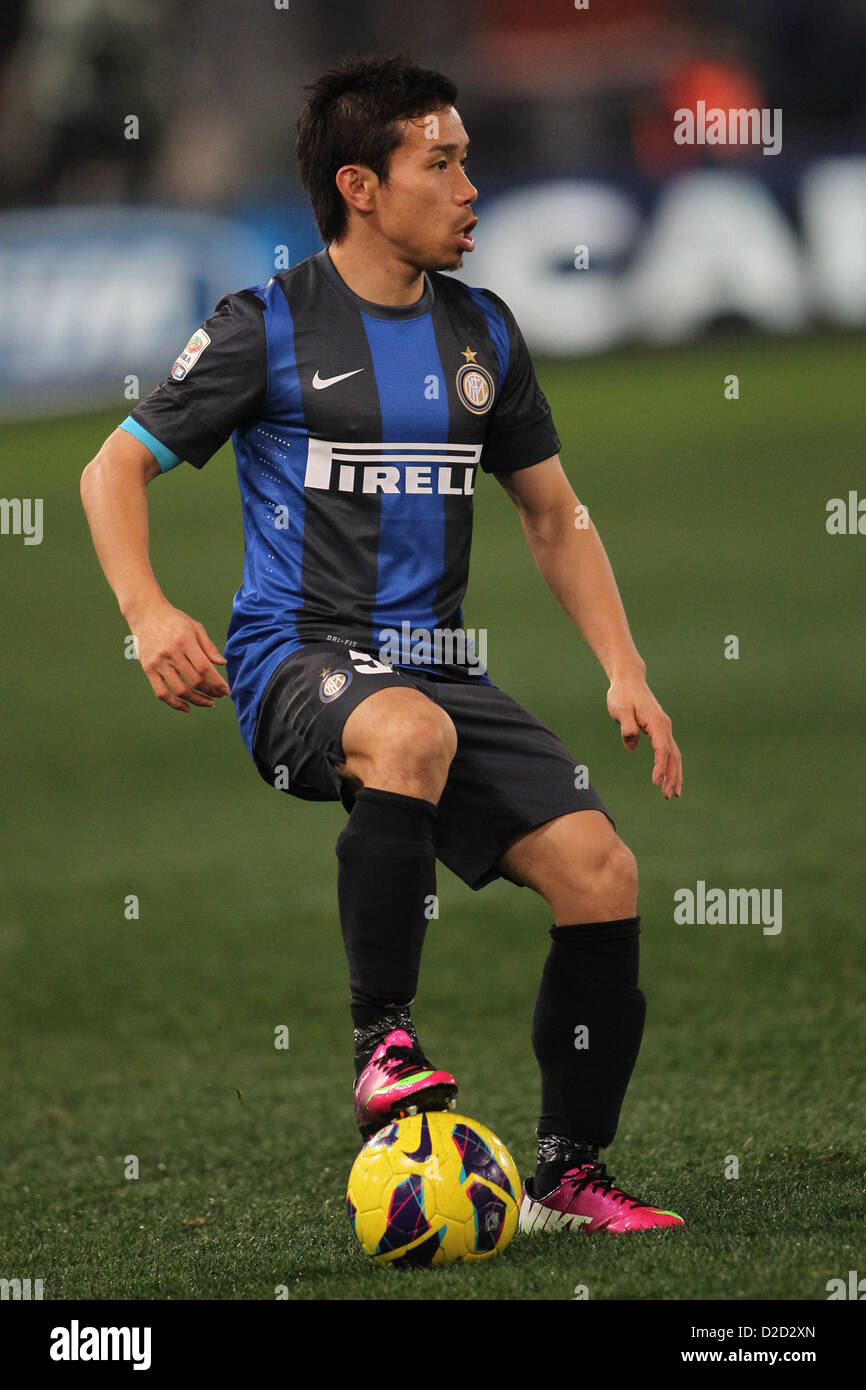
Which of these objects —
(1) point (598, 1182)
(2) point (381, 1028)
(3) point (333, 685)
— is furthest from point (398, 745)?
(1) point (598, 1182)

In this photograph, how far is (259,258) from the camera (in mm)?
18500

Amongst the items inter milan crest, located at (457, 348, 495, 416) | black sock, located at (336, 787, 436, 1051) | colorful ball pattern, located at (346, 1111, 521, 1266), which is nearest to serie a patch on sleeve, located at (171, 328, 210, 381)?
inter milan crest, located at (457, 348, 495, 416)

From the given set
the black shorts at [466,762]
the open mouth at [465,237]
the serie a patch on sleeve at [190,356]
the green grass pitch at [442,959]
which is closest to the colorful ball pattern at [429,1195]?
the green grass pitch at [442,959]

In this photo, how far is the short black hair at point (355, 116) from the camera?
149 inches

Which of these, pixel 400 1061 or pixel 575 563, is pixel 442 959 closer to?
pixel 575 563

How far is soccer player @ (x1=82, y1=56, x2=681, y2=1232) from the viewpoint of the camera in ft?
12.0

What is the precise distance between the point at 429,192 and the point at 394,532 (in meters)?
0.67

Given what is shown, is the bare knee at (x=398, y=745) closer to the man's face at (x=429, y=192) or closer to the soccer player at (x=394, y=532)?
the soccer player at (x=394, y=532)

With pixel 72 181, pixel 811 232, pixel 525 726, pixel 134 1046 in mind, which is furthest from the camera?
pixel 72 181

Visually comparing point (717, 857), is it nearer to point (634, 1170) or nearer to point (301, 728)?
point (634, 1170)

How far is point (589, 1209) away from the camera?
12.1 feet

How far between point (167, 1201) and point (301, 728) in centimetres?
148
